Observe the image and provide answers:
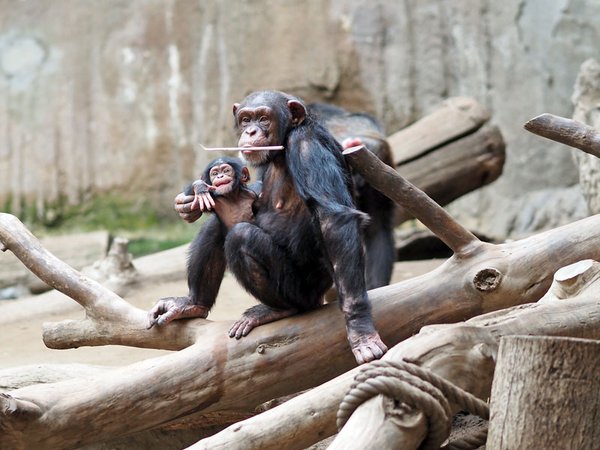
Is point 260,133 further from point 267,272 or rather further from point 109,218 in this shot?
point 109,218

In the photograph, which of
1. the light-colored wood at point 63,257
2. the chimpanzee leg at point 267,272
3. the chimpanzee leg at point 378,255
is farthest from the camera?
the light-colored wood at point 63,257

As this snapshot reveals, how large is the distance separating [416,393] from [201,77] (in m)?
9.38

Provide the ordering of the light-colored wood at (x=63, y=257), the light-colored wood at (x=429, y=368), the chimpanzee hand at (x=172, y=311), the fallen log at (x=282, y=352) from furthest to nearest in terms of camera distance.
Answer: the light-colored wood at (x=63, y=257), the chimpanzee hand at (x=172, y=311), the fallen log at (x=282, y=352), the light-colored wood at (x=429, y=368)

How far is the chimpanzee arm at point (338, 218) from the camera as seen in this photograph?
407cm

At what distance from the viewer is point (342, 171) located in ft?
14.9

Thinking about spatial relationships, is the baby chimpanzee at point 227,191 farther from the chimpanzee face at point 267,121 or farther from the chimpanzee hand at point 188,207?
the chimpanzee face at point 267,121

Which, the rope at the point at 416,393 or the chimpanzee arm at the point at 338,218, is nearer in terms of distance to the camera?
the rope at the point at 416,393

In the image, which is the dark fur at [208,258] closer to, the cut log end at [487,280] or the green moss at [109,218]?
the cut log end at [487,280]

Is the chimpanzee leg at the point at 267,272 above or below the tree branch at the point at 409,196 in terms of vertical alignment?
below

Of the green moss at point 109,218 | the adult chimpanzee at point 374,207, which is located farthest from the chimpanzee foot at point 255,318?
the green moss at point 109,218

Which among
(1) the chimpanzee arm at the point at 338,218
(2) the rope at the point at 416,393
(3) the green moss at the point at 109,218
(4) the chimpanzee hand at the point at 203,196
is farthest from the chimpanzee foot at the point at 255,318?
(3) the green moss at the point at 109,218

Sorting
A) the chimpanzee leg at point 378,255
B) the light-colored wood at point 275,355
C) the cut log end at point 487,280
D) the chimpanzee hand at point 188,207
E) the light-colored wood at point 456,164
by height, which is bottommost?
the chimpanzee leg at point 378,255

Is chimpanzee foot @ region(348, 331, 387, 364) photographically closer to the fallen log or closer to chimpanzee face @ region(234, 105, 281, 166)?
the fallen log

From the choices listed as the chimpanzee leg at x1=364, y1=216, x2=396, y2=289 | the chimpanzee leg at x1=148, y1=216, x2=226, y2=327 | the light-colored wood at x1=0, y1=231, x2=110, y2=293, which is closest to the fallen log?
the chimpanzee leg at x1=148, y1=216, x2=226, y2=327
